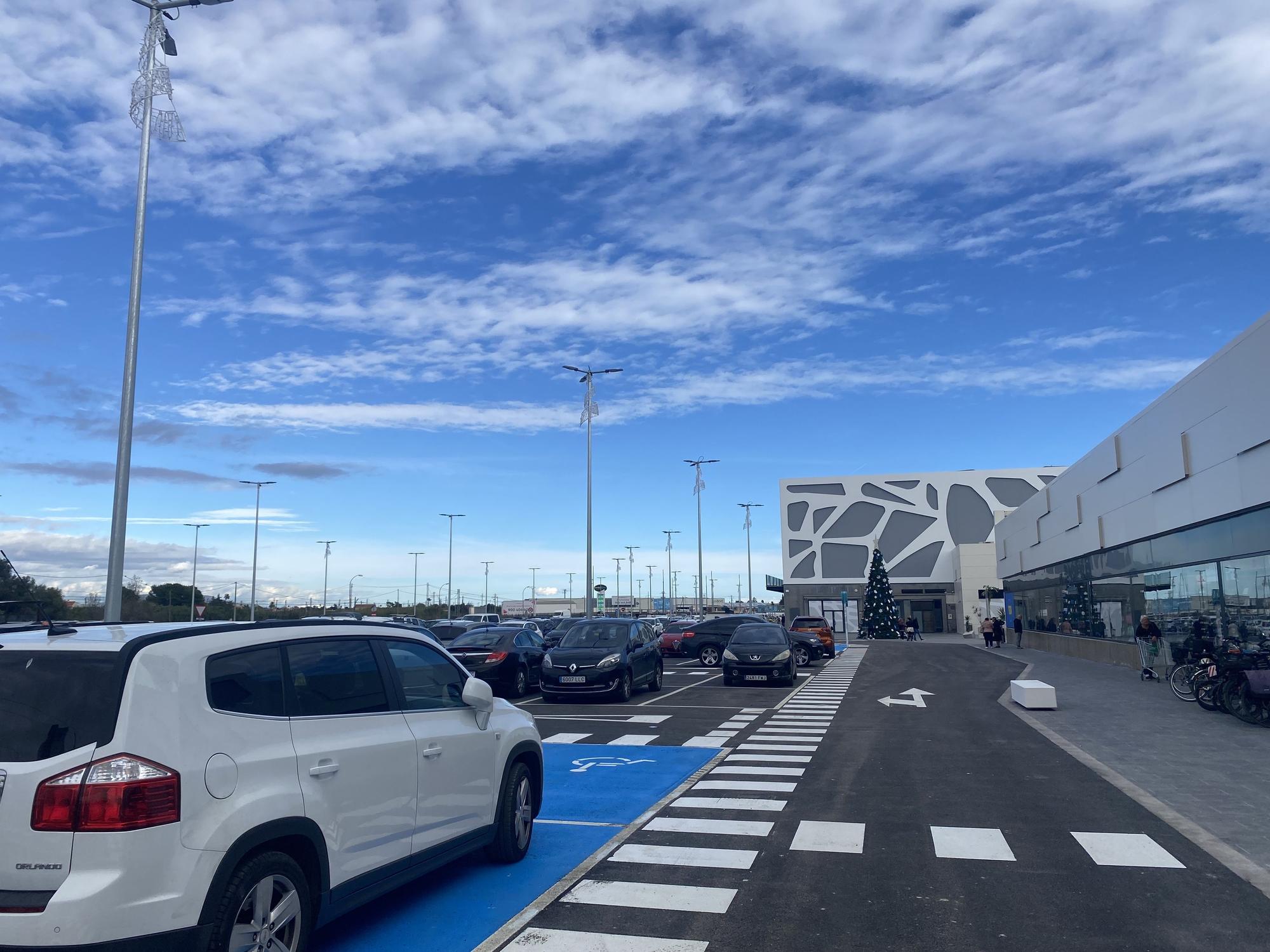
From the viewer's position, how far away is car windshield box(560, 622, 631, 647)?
62.3ft

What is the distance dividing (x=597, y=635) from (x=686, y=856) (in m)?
12.7

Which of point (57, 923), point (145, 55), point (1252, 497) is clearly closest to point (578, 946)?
point (57, 923)

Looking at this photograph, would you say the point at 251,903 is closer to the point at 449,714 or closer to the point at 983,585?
the point at 449,714

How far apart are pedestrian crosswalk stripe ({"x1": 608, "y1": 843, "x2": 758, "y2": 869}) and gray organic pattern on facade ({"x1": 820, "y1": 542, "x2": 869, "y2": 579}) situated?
87758 mm

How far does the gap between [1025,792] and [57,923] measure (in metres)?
8.38

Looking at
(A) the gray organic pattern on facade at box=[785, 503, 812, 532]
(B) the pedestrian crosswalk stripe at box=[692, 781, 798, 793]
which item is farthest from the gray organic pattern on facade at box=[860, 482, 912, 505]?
(B) the pedestrian crosswalk stripe at box=[692, 781, 798, 793]

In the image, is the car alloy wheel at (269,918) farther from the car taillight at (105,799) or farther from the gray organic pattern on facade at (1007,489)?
the gray organic pattern on facade at (1007,489)

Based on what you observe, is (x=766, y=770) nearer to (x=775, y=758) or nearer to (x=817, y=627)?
(x=775, y=758)

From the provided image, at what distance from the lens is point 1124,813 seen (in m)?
8.18

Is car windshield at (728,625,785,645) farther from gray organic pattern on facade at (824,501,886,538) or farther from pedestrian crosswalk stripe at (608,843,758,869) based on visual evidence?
gray organic pattern on facade at (824,501,886,538)

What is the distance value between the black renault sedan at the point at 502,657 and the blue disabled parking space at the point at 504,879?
A: 27.7ft

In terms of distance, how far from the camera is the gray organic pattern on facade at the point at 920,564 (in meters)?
90.6

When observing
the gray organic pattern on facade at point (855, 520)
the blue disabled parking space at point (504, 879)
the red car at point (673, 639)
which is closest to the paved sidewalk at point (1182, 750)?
the blue disabled parking space at point (504, 879)

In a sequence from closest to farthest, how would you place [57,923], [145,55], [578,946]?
[57,923] → [578,946] → [145,55]
